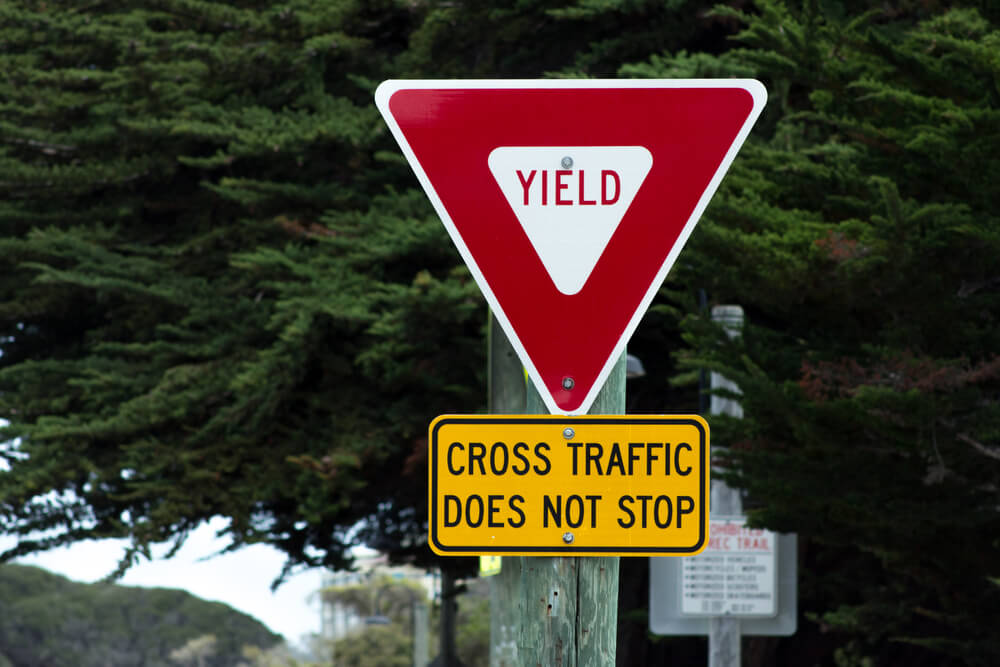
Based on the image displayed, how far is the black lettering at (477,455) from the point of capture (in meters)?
2.68

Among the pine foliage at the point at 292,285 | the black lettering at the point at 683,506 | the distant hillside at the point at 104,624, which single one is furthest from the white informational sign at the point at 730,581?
the distant hillside at the point at 104,624

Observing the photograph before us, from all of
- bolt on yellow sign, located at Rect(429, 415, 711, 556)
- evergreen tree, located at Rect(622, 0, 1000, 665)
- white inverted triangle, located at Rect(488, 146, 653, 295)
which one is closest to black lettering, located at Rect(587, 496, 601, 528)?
bolt on yellow sign, located at Rect(429, 415, 711, 556)

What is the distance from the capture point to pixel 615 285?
8.93 ft

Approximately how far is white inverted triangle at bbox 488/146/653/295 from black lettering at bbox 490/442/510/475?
0.32 m

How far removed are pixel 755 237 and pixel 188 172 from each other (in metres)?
9.20

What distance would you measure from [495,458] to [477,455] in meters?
0.03

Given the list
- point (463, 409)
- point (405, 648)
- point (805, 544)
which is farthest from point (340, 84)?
point (405, 648)

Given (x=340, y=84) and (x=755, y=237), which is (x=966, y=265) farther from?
(x=340, y=84)

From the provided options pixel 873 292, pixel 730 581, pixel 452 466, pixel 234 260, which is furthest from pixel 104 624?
pixel 452 466

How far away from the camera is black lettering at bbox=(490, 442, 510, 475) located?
8.75ft

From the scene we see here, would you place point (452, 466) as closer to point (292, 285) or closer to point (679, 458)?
point (679, 458)

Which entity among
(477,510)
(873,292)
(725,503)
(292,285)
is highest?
(292,285)

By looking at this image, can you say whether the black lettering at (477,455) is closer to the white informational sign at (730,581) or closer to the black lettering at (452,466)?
the black lettering at (452,466)

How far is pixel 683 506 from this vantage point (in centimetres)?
266
